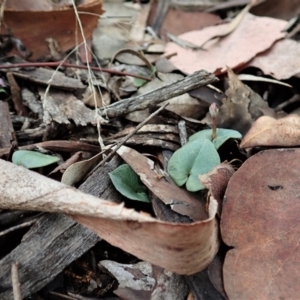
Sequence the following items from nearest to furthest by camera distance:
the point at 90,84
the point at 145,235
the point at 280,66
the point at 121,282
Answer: the point at 145,235
the point at 121,282
the point at 90,84
the point at 280,66

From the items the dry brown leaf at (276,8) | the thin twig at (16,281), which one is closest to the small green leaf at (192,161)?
the thin twig at (16,281)

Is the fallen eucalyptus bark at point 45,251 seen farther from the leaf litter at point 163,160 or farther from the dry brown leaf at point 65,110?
the dry brown leaf at point 65,110

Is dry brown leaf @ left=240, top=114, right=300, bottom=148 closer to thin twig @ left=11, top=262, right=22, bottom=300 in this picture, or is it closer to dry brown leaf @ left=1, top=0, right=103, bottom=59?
thin twig @ left=11, top=262, right=22, bottom=300

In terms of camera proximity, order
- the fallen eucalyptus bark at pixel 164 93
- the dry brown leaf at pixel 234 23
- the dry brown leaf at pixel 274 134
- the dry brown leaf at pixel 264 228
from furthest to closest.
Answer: the dry brown leaf at pixel 234 23 → the fallen eucalyptus bark at pixel 164 93 → the dry brown leaf at pixel 274 134 → the dry brown leaf at pixel 264 228

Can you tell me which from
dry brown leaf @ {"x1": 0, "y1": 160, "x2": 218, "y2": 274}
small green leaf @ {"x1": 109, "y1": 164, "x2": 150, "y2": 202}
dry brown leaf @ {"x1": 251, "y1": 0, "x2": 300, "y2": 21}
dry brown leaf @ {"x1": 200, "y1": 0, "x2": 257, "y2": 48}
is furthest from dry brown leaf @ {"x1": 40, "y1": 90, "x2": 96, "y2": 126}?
dry brown leaf @ {"x1": 251, "y1": 0, "x2": 300, "y2": 21}

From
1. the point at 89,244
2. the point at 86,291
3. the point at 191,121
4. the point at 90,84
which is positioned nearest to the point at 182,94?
the point at 191,121

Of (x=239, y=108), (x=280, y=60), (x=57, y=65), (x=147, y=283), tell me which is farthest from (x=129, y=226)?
(x=280, y=60)

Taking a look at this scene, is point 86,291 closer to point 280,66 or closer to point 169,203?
point 169,203
